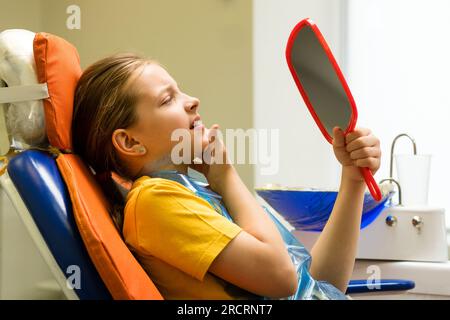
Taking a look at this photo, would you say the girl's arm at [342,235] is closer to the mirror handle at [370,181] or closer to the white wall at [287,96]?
the mirror handle at [370,181]

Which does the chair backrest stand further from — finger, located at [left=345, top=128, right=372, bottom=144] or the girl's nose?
finger, located at [left=345, top=128, right=372, bottom=144]

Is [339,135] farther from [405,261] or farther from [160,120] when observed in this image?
[405,261]

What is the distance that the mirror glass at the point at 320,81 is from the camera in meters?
0.96

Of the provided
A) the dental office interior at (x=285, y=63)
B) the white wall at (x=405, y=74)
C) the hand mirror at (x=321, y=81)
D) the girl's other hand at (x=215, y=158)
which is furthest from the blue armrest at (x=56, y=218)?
the white wall at (x=405, y=74)

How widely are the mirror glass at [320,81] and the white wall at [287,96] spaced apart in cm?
86

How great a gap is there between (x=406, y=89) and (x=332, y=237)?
3.64ft

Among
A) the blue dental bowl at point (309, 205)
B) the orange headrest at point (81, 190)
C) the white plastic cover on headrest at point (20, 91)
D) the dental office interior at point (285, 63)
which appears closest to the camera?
the orange headrest at point (81, 190)

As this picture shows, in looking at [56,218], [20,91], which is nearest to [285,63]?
[20,91]

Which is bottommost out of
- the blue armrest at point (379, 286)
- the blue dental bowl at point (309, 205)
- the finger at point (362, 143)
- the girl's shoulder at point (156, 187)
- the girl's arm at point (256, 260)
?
the blue armrest at point (379, 286)

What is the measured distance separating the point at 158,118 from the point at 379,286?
0.62m

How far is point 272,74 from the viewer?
197cm

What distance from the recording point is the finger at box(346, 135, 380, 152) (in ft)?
3.28

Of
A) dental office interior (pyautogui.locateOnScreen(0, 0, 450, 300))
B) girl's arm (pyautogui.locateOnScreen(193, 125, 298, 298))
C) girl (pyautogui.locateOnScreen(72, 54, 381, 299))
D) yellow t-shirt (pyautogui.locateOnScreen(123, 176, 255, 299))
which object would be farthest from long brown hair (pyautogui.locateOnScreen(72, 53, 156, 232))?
dental office interior (pyautogui.locateOnScreen(0, 0, 450, 300))

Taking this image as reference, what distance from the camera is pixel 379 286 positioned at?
3.98 ft
